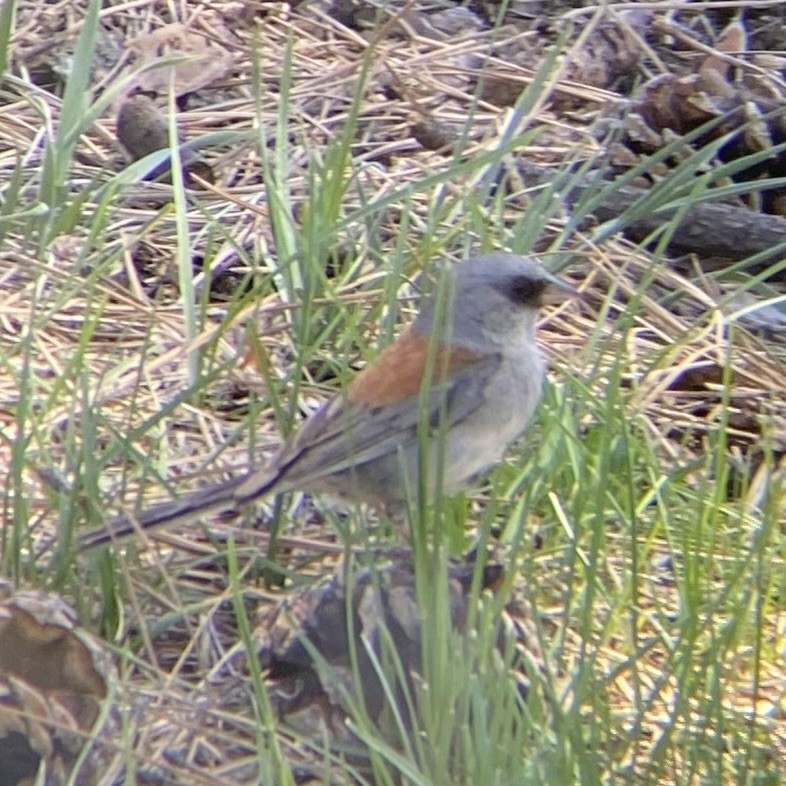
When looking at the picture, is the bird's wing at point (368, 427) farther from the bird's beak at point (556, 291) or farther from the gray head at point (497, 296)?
the bird's beak at point (556, 291)

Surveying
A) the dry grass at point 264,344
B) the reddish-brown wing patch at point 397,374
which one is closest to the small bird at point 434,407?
the reddish-brown wing patch at point 397,374

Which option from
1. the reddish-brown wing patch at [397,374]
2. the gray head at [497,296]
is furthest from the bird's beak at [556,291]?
the reddish-brown wing patch at [397,374]

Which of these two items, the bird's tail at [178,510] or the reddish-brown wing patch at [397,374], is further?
the reddish-brown wing patch at [397,374]

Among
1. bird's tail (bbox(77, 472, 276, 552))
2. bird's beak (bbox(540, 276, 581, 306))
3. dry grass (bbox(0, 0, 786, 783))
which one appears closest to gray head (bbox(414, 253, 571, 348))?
bird's beak (bbox(540, 276, 581, 306))

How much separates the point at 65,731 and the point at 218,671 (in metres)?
0.58

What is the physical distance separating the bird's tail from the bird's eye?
857 mm

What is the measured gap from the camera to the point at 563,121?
5367 mm

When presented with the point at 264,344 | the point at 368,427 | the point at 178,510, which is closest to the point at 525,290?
the point at 368,427

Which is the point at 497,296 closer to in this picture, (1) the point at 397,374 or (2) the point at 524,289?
(2) the point at 524,289

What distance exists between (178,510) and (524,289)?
110 cm

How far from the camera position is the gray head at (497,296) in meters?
3.92

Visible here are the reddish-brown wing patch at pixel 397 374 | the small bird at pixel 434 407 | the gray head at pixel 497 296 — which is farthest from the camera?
the gray head at pixel 497 296

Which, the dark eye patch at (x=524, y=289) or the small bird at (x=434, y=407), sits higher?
the dark eye patch at (x=524, y=289)

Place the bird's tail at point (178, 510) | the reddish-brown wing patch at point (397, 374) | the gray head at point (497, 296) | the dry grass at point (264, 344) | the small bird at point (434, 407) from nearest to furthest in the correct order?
1. the bird's tail at point (178, 510)
2. the dry grass at point (264, 344)
3. the small bird at point (434, 407)
4. the reddish-brown wing patch at point (397, 374)
5. the gray head at point (497, 296)
